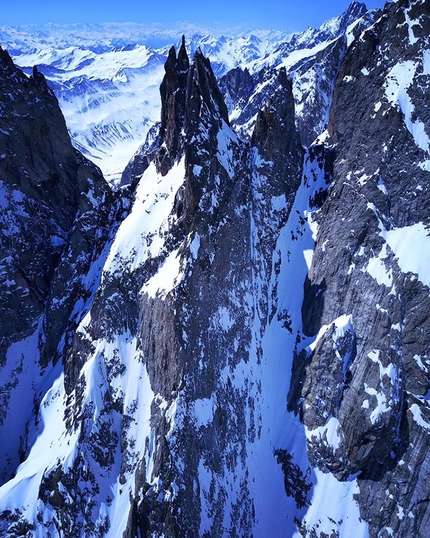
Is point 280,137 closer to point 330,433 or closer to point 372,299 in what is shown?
point 372,299

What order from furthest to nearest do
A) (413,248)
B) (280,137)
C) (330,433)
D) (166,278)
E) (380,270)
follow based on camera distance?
(280,137) < (166,278) < (380,270) < (413,248) < (330,433)

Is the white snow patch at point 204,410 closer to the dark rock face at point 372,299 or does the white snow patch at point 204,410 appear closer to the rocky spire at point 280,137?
the dark rock face at point 372,299

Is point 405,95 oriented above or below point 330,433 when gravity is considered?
above

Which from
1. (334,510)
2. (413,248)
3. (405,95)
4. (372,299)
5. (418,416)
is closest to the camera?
(418,416)

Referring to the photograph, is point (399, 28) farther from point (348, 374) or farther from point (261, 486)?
point (261, 486)

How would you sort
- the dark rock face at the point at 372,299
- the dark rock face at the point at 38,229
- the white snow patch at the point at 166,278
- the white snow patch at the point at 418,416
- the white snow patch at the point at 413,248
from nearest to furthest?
the white snow patch at the point at 418,416 < the dark rock face at the point at 372,299 < the white snow patch at the point at 413,248 < the white snow patch at the point at 166,278 < the dark rock face at the point at 38,229

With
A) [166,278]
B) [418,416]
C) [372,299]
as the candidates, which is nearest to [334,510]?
[418,416]

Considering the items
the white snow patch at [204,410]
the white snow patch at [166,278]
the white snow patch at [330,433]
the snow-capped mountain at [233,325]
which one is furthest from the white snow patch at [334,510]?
the white snow patch at [166,278]

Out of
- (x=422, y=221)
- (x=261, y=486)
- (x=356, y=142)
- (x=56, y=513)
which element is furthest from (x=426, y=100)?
(x=56, y=513)

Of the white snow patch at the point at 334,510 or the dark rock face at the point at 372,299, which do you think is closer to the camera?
the dark rock face at the point at 372,299
